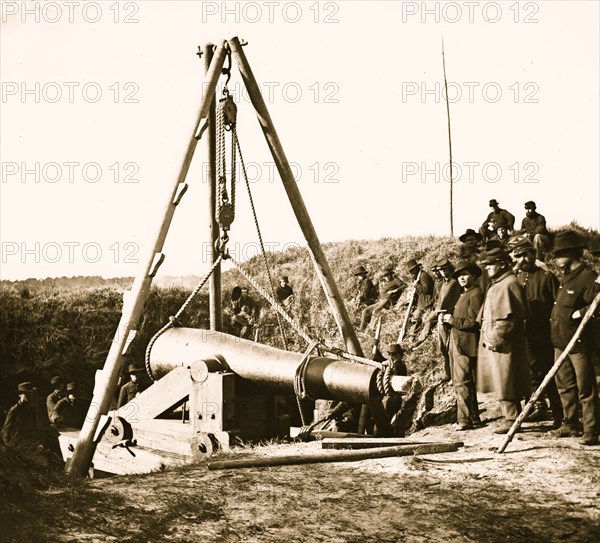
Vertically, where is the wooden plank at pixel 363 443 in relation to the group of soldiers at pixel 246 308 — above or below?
below

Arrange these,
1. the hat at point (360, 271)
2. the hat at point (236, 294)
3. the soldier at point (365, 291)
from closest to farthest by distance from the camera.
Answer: the soldier at point (365, 291)
the hat at point (360, 271)
the hat at point (236, 294)

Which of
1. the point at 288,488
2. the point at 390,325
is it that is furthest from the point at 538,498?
the point at 390,325

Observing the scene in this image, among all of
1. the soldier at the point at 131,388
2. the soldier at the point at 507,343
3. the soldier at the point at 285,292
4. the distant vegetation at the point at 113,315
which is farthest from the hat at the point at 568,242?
the soldier at the point at 285,292

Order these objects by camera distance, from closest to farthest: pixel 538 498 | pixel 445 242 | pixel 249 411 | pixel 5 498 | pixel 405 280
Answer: pixel 5 498, pixel 538 498, pixel 249 411, pixel 405 280, pixel 445 242

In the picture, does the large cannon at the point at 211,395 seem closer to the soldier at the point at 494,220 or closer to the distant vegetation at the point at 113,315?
the distant vegetation at the point at 113,315

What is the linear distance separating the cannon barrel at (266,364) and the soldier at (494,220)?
841cm

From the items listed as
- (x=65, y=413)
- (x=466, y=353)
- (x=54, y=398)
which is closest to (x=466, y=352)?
(x=466, y=353)

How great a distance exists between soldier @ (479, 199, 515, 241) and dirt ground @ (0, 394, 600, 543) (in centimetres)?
933

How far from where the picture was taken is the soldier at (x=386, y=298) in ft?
52.2

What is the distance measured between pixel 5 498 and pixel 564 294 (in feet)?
17.2

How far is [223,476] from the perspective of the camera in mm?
6176

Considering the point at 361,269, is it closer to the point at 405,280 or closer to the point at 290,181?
the point at 405,280

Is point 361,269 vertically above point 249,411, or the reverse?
point 361,269

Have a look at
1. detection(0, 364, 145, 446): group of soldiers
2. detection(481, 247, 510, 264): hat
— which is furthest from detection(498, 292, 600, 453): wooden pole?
detection(0, 364, 145, 446): group of soldiers
